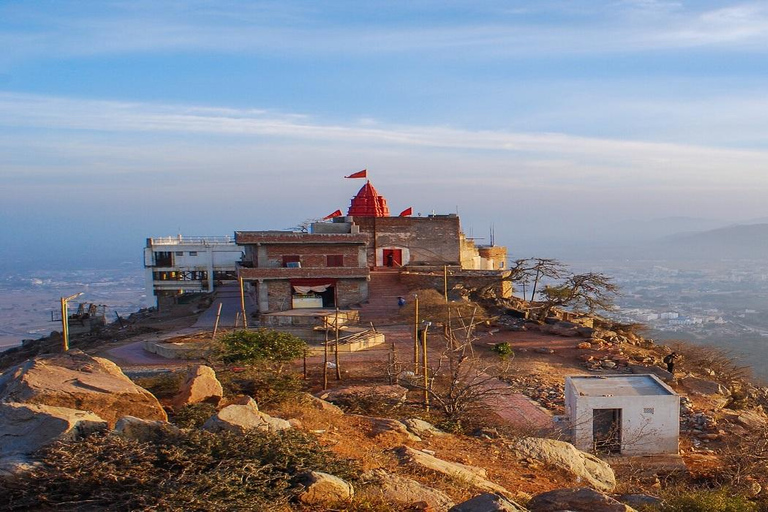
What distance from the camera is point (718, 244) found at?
195125mm

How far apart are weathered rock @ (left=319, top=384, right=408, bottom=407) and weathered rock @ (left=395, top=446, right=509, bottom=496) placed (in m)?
3.62

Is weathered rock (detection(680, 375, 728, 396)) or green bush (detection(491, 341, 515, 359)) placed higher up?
green bush (detection(491, 341, 515, 359))

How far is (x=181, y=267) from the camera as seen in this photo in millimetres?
41125

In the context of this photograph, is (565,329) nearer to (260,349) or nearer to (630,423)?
(630,423)

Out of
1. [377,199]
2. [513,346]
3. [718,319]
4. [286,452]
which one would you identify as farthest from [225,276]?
[718,319]

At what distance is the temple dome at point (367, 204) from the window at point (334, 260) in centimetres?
992

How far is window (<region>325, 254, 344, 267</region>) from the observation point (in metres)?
28.4

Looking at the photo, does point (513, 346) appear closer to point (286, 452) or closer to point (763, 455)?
point (763, 455)

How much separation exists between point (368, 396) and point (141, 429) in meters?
6.33

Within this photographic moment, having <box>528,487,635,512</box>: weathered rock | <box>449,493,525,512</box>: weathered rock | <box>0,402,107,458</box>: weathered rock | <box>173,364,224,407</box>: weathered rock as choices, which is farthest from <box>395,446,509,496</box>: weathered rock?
<box>0,402,107,458</box>: weathered rock

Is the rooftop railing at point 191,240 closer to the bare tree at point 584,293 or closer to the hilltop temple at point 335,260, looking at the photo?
the hilltop temple at point 335,260

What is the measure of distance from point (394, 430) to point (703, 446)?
284 inches

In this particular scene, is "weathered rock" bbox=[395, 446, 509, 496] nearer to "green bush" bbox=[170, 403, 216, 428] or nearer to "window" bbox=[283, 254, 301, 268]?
"green bush" bbox=[170, 403, 216, 428]

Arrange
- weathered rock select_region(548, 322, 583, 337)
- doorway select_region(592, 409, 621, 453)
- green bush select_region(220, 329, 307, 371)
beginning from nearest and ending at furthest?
doorway select_region(592, 409, 621, 453), green bush select_region(220, 329, 307, 371), weathered rock select_region(548, 322, 583, 337)
